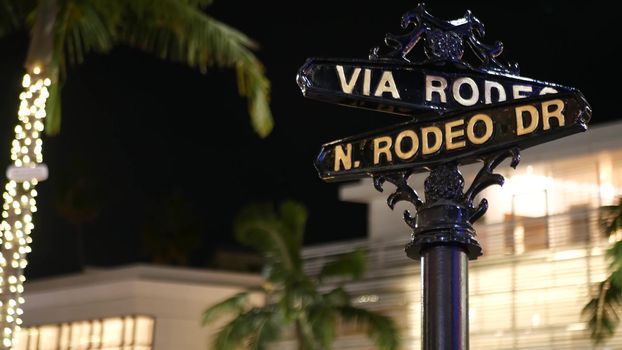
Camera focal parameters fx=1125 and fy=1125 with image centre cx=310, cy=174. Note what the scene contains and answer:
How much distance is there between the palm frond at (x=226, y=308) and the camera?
83.9 feet

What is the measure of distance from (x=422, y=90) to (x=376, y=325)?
1935 centimetres

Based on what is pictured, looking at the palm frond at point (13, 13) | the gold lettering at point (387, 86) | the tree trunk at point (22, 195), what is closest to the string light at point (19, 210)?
the tree trunk at point (22, 195)

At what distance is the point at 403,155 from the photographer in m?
5.36

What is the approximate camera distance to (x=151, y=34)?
53.0ft

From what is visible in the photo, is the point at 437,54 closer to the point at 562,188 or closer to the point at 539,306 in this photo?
the point at 539,306

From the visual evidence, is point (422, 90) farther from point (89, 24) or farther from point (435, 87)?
point (89, 24)

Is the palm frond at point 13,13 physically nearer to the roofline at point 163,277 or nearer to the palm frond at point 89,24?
the palm frond at point 89,24

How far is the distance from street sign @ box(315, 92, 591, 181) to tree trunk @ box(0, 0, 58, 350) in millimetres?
8035

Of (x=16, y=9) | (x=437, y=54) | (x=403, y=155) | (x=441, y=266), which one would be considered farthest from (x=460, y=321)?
(x=16, y=9)

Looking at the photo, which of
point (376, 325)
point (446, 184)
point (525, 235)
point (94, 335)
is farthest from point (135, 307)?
point (446, 184)

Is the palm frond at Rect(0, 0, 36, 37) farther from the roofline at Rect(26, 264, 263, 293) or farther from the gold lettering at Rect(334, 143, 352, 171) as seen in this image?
the roofline at Rect(26, 264, 263, 293)

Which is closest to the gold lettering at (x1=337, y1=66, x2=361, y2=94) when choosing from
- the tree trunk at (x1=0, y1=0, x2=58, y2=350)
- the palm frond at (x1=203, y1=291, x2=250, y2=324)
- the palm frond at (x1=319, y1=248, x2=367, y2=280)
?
the tree trunk at (x1=0, y1=0, x2=58, y2=350)

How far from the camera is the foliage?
1520cm

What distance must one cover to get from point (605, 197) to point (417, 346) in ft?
17.7
